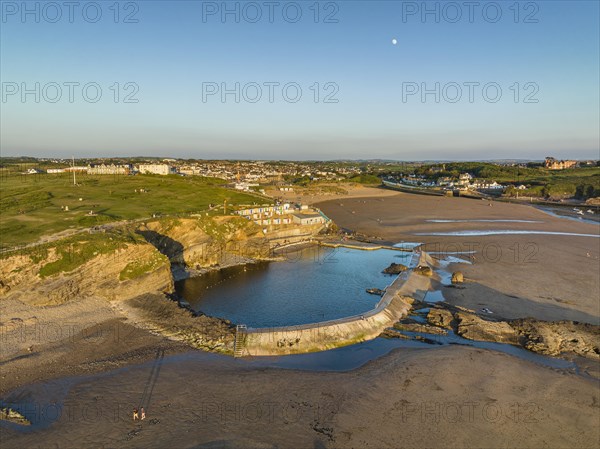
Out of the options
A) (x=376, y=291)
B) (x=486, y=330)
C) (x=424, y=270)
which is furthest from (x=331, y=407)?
(x=424, y=270)

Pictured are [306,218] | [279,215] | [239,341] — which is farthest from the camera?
[279,215]

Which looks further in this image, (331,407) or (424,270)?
(424,270)

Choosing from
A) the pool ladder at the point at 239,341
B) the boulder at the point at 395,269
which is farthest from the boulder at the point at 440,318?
the pool ladder at the point at 239,341

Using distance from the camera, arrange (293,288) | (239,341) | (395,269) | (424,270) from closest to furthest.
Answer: (239,341), (293,288), (424,270), (395,269)

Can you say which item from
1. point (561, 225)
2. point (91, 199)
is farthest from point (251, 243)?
point (561, 225)

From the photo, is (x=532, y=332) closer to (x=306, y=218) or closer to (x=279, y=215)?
(x=306, y=218)

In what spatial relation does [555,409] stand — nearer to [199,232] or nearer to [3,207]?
[199,232]

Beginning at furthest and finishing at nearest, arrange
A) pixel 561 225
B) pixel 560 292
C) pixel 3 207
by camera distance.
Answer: pixel 561 225 → pixel 3 207 → pixel 560 292
